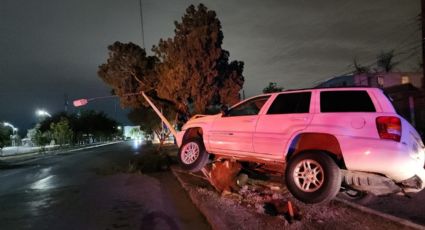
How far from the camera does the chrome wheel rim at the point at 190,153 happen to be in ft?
29.7

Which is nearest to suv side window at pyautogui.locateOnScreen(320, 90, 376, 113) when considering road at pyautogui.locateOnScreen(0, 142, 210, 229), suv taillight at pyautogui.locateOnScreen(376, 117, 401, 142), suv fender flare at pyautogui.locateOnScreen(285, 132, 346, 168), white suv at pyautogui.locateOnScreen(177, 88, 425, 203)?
white suv at pyautogui.locateOnScreen(177, 88, 425, 203)

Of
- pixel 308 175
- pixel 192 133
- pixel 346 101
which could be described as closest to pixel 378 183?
pixel 308 175

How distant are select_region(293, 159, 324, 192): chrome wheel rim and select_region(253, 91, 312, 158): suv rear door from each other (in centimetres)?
48

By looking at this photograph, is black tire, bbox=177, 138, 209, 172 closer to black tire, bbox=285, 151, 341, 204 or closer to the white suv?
the white suv

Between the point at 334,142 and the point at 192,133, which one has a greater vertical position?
the point at 192,133

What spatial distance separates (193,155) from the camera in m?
9.09

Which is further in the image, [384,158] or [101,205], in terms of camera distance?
[101,205]

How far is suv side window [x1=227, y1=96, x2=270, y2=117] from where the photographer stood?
25.2 feet

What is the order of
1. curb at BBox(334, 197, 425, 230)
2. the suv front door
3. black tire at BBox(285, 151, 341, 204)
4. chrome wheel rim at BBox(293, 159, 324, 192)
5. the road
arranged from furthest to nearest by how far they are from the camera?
the road, curb at BBox(334, 197, 425, 230), the suv front door, chrome wheel rim at BBox(293, 159, 324, 192), black tire at BBox(285, 151, 341, 204)

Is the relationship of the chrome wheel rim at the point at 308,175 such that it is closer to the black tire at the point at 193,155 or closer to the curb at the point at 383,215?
the black tire at the point at 193,155

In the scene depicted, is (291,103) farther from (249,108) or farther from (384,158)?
(384,158)

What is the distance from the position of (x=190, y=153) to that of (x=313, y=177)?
3.52 metres

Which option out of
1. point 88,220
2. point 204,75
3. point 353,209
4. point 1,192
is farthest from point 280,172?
point 1,192

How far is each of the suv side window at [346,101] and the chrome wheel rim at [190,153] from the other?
3425mm
